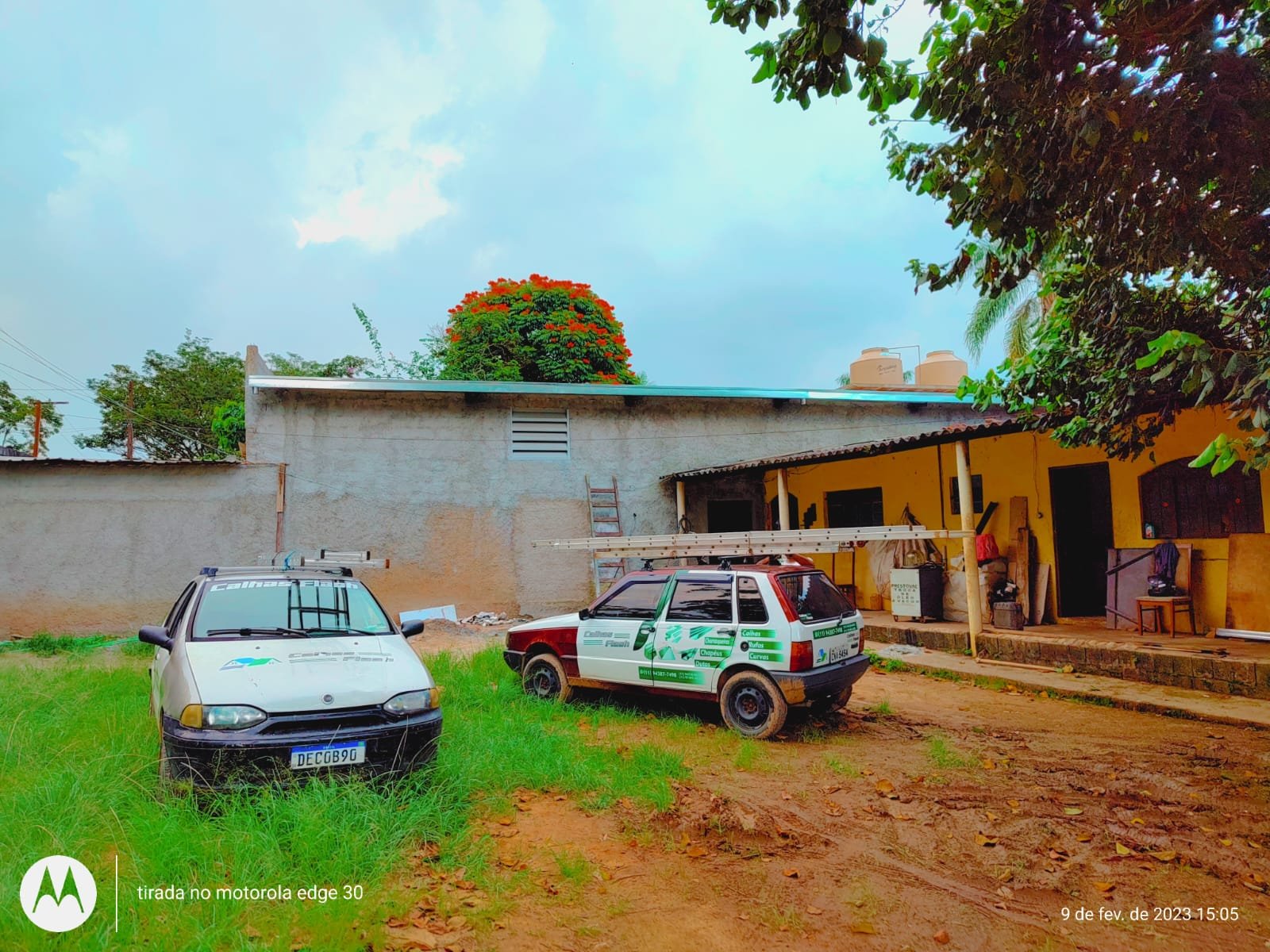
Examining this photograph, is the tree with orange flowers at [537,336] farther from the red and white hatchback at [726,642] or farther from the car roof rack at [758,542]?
the red and white hatchback at [726,642]

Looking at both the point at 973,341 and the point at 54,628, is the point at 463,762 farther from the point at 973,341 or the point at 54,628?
the point at 973,341

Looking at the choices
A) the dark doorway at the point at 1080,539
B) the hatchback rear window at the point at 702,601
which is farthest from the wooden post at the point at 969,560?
the hatchback rear window at the point at 702,601

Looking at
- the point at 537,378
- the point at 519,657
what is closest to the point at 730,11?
the point at 519,657

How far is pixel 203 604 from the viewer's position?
5008mm

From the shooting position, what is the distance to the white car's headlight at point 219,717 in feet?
13.1

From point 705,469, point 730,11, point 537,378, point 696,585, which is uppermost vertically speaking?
point 537,378

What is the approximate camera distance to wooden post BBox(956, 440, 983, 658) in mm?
9505

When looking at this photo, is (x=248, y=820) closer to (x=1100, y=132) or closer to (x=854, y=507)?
(x=1100, y=132)

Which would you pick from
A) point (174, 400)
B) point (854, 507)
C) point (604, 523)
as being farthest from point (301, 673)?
point (174, 400)

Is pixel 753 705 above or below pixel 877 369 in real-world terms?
below

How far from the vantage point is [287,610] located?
5.23m

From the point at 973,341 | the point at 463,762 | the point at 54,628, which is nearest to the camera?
the point at 463,762

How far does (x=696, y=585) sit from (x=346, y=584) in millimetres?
2979

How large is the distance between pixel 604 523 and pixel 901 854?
34.6ft
